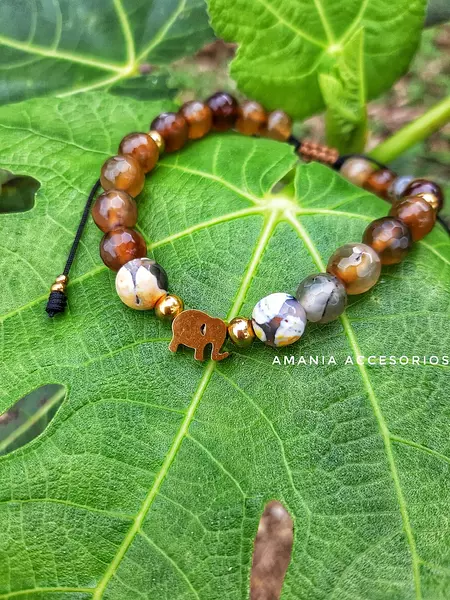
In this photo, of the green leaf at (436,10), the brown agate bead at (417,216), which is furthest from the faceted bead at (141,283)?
the green leaf at (436,10)

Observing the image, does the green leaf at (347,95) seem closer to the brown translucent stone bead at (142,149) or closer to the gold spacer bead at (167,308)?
the brown translucent stone bead at (142,149)

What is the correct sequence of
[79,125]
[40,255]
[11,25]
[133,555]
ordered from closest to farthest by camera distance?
1. [133,555]
2. [40,255]
3. [79,125]
4. [11,25]

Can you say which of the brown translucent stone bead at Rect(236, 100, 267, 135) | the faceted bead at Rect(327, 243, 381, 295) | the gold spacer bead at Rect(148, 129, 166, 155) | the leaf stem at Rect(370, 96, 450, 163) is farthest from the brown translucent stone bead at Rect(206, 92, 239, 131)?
the faceted bead at Rect(327, 243, 381, 295)

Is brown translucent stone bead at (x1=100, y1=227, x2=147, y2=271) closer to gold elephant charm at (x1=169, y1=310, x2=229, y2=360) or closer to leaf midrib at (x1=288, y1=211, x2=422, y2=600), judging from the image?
gold elephant charm at (x1=169, y1=310, x2=229, y2=360)

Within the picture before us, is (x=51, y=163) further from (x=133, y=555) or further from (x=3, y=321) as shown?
(x=133, y=555)

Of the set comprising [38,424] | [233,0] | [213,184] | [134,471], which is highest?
[233,0]

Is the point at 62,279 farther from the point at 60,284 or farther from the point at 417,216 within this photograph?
the point at 417,216

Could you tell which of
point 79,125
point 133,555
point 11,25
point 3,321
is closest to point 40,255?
point 3,321
